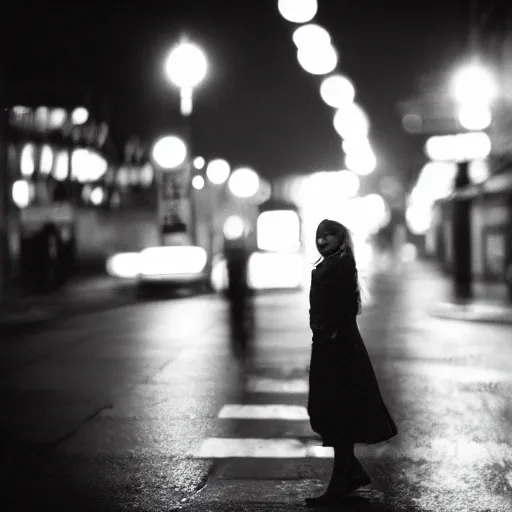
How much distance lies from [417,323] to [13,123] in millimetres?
22985

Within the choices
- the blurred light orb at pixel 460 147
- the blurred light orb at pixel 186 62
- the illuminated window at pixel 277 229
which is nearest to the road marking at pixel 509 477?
the blurred light orb at pixel 460 147

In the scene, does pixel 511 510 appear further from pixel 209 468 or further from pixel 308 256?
pixel 308 256

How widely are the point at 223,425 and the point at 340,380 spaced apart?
2.75 meters

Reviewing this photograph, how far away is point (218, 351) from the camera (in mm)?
13219

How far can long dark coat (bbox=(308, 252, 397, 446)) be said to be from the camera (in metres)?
5.41

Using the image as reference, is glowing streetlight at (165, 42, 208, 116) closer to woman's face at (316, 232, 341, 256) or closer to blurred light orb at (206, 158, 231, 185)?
blurred light orb at (206, 158, 231, 185)

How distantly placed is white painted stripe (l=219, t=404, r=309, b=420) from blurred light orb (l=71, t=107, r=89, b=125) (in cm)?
3146

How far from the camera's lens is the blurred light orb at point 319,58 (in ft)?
68.8

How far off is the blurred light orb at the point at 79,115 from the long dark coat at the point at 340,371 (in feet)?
113

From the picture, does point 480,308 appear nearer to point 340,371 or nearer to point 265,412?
point 265,412

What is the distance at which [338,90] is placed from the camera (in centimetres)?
2536

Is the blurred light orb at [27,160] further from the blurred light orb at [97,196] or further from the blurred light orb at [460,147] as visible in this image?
the blurred light orb at [460,147]

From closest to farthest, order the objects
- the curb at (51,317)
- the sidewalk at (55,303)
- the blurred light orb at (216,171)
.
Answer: the curb at (51,317) → the sidewalk at (55,303) → the blurred light orb at (216,171)

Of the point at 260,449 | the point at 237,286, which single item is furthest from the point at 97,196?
the point at 260,449
